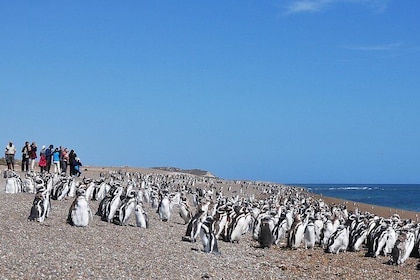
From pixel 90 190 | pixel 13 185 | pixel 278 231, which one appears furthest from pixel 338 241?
pixel 13 185

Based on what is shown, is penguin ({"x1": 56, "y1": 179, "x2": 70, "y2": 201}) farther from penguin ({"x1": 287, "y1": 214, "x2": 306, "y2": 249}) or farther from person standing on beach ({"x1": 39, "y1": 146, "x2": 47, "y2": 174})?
person standing on beach ({"x1": 39, "y1": 146, "x2": 47, "y2": 174})

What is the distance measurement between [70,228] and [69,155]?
21.6 m

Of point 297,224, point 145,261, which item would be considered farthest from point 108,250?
point 297,224

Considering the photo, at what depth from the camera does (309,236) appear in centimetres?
1839

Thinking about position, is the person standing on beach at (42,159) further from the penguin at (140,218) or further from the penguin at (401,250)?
the penguin at (401,250)

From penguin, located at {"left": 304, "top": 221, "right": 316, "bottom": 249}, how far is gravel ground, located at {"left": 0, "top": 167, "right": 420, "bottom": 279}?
0.67 ft

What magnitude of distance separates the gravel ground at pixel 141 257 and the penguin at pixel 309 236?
0.67 ft

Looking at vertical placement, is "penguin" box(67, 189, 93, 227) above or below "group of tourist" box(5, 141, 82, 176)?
below

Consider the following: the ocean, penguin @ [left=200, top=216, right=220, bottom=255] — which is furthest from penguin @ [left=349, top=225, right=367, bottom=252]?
the ocean

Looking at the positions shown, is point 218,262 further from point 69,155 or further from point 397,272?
point 69,155

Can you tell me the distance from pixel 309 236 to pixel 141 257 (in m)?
7.28

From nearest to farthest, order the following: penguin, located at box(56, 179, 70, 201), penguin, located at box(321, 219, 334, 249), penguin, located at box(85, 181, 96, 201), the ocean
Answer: penguin, located at box(321, 219, 334, 249) → penguin, located at box(56, 179, 70, 201) → penguin, located at box(85, 181, 96, 201) → the ocean

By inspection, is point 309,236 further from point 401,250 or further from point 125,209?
point 125,209

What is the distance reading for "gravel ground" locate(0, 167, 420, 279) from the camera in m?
10.6
